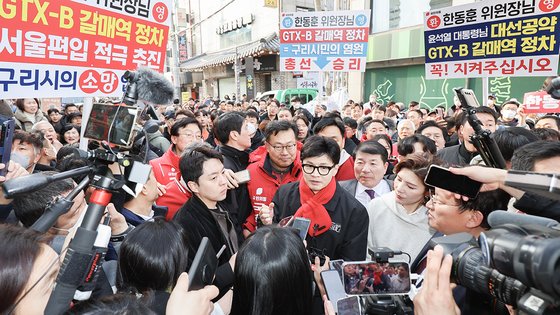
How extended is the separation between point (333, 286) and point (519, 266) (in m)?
0.75

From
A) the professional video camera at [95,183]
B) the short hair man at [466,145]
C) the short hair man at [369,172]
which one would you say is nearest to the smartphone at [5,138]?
the professional video camera at [95,183]

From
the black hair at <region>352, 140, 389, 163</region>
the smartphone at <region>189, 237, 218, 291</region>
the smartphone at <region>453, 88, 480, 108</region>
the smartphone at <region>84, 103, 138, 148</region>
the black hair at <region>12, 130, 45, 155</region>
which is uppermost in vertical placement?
the smartphone at <region>453, 88, 480, 108</region>

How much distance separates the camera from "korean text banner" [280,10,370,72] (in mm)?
6156

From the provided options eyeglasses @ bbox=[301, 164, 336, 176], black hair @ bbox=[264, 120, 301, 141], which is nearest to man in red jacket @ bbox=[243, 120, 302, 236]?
black hair @ bbox=[264, 120, 301, 141]

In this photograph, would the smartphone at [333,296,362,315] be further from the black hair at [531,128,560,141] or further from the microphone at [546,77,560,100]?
the black hair at [531,128,560,141]

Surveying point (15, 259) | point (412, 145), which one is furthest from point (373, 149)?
point (15, 259)

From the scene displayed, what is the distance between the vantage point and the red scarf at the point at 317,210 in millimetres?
2246

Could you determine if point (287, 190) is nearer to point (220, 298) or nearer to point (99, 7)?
point (220, 298)

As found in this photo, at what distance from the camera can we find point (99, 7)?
2.76 m

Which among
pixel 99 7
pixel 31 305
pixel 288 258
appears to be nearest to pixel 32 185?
pixel 31 305

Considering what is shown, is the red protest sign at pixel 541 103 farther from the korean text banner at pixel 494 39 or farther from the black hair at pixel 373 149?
the black hair at pixel 373 149

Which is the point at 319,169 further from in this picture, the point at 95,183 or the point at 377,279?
the point at 95,183

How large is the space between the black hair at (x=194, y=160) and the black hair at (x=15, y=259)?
1221 mm

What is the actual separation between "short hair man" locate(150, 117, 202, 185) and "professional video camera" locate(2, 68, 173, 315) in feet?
6.96
